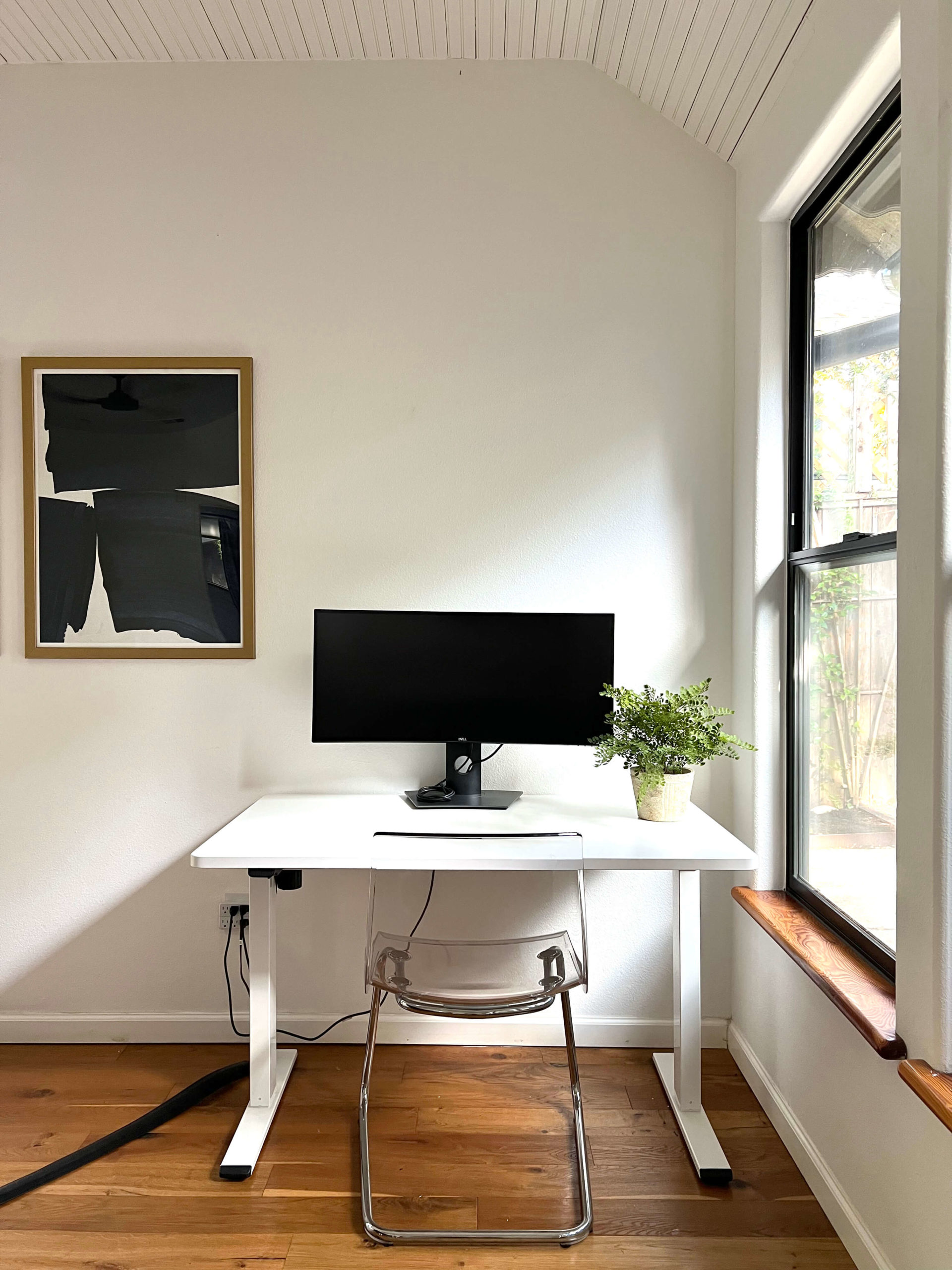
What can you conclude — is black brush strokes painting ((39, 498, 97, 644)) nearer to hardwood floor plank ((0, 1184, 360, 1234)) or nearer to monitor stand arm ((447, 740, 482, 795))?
monitor stand arm ((447, 740, 482, 795))

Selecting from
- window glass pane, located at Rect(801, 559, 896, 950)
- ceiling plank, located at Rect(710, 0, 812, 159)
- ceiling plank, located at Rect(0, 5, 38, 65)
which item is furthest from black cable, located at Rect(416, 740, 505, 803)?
ceiling plank, located at Rect(0, 5, 38, 65)

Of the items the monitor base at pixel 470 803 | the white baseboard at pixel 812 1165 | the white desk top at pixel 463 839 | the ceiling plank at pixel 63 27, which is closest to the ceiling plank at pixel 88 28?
the ceiling plank at pixel 63 27

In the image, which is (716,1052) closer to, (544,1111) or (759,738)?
(544,1111)

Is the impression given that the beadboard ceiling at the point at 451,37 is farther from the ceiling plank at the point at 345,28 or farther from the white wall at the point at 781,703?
the white wall at the point at 781,703

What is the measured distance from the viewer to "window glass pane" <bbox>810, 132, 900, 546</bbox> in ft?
5.43

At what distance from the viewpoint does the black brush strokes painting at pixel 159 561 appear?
2.37 m

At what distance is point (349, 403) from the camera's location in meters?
2.38

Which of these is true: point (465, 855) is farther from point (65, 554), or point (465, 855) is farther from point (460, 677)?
point (65, 554)

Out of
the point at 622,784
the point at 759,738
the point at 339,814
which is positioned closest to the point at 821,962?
the point at 759,738

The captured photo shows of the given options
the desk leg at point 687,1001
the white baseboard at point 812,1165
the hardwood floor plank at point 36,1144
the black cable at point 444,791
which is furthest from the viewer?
the black cable at point 444,791

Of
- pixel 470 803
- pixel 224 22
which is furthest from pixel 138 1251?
pixel 224 22

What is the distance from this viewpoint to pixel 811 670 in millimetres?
2062

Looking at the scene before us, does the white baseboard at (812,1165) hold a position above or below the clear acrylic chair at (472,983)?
below

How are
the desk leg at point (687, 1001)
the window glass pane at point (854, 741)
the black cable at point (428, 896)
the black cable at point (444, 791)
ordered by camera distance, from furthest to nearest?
the black cable at point (428, 896) < the black cable at point (444, 791) < the desk leg at point (687, 1001) < the window glass pane at point (854, 741)
